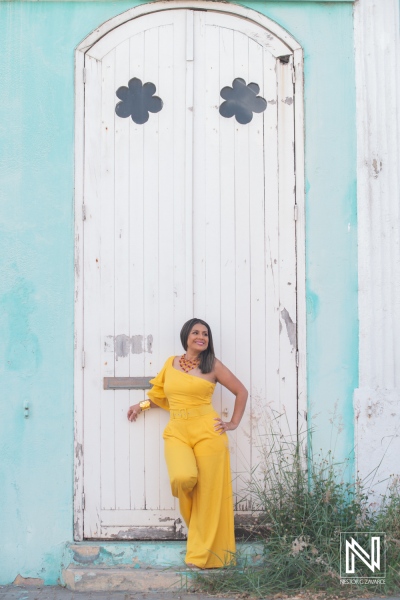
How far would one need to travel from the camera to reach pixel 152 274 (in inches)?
207

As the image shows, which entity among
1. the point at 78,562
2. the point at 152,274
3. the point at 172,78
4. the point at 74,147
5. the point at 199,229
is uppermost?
the point at 172,78

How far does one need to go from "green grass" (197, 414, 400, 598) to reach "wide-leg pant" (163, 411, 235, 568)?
0.15 m

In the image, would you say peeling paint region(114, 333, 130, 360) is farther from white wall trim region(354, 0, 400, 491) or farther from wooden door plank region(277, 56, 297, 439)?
white wall trim region(354, 0, 400, 491)

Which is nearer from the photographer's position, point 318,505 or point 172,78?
point 318,505

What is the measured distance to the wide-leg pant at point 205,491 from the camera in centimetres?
484

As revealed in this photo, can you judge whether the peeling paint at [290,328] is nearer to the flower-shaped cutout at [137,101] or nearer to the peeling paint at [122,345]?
the peeling paint at [122,345]

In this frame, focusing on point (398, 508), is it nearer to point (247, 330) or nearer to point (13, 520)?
point (247, 330)

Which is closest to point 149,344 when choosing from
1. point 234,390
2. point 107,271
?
point 107,271

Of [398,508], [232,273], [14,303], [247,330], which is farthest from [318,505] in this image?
[14,303]

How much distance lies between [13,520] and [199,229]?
2.41 m

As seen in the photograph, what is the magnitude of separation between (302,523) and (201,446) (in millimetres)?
819

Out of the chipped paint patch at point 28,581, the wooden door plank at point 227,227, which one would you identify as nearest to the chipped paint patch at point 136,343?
the wooden door plank at point 227,227

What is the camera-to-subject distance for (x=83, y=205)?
17.3 ft

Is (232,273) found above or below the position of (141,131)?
below
